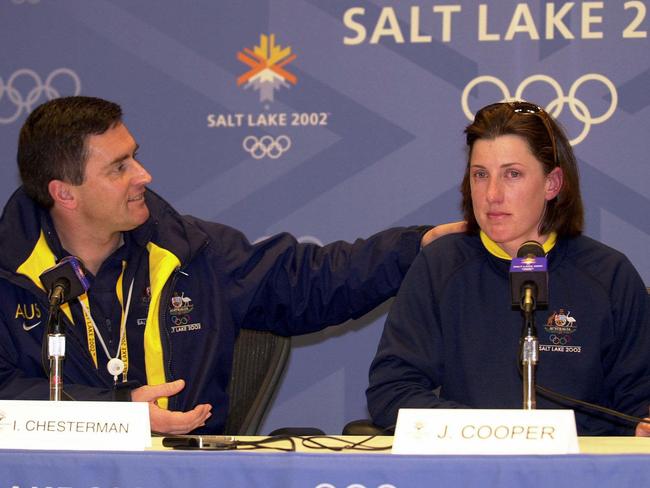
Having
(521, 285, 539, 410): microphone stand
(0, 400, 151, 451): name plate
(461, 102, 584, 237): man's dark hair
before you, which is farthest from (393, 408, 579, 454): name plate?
(461, 102, 584, 237): man's dark hair

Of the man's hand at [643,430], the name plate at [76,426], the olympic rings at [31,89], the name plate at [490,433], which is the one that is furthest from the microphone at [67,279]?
the olympic rings at [31,89]

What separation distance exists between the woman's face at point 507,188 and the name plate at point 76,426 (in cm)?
124

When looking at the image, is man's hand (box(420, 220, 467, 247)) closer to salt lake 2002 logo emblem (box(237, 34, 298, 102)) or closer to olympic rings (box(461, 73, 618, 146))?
olympic rings (box(461, 73, 618, 146))

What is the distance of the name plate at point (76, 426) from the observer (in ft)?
6.74

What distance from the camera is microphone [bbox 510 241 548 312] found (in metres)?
2.25

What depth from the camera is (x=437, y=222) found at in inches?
167

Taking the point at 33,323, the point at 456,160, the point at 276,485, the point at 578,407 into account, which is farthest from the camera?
the point at 456,160

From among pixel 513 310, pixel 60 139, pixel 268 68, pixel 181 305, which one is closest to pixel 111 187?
Result: pixel 60 139

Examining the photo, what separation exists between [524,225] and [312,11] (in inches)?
70.8

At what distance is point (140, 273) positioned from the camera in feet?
10.8

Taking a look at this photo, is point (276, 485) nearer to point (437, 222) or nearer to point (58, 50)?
point (437, 222)

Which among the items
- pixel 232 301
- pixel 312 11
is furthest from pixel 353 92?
pixel 232 301

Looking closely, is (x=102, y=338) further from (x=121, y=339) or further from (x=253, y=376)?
(x=253, y=376)

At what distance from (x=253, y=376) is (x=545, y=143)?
120 centimetres
